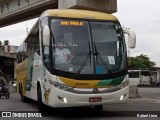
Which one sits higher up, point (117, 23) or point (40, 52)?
point (117, 23)

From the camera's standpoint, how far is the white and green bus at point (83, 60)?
11.8 meters

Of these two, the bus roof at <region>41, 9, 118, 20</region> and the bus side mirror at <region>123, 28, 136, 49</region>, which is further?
the bus side mirror at <region>123, 28, 136, 49</region>

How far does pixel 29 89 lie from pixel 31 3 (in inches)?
558

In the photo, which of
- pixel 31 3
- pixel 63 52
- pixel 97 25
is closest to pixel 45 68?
pixel 63 52

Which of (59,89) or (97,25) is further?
(97,25)

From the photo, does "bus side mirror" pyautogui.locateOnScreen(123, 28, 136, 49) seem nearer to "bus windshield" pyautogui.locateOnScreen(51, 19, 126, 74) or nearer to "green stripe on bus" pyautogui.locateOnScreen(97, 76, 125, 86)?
"bus windshield" pyautogui.locateOnScreen(51, 19, 126, 74)

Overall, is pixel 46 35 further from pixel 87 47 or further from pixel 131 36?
pixel 131 36

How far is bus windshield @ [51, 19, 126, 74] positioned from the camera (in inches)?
476

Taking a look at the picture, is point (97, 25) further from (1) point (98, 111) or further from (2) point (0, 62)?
(2) point (0, 62)

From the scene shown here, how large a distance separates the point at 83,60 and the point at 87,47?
47cm

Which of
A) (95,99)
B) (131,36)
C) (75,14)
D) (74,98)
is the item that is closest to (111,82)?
(95,99)

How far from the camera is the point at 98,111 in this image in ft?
47.7

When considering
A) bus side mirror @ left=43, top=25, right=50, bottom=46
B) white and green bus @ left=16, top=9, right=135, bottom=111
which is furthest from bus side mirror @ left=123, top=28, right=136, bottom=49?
bus side mirror @ left=43, top=25, right=50, bottom=46

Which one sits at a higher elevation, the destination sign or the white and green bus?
the destination sign
